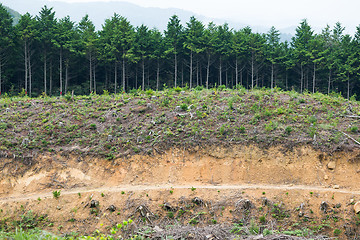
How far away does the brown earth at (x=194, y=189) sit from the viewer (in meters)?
12.6

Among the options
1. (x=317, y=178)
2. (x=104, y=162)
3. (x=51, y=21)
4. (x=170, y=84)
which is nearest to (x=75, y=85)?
(x=51, y=21)

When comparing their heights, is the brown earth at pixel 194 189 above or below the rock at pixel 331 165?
below

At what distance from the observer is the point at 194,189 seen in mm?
13766

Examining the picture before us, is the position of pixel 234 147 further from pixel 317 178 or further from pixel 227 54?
pixel 227 54

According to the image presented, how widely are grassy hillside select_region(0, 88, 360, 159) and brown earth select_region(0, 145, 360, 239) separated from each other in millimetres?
652

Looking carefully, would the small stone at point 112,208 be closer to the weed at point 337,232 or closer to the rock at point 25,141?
the rock at point 25,141

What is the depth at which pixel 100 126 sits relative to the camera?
17.8 m

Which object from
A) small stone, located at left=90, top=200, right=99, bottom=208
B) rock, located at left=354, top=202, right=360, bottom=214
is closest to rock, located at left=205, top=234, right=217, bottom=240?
small stone, located at left=90, top=200, right=99, bottom=208

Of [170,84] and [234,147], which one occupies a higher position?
[170,84]

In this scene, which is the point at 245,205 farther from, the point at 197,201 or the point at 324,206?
the point at 324,206

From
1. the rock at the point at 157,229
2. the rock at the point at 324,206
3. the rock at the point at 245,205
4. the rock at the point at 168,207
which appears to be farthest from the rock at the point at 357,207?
the rock at the point at 157,229

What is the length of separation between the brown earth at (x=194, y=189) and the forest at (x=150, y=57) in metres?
17.4

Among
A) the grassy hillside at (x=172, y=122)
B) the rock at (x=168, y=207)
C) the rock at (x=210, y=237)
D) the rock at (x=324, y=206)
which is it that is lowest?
the rock at (x=168, y=207)

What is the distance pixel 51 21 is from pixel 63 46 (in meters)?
4.45
